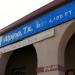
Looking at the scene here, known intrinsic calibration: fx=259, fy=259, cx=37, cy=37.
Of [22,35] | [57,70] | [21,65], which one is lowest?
[57,70]

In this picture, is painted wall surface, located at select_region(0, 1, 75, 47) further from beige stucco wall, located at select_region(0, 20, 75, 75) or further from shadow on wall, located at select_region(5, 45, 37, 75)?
shadow on wall, located at select_region(5, 45, 37, 75)

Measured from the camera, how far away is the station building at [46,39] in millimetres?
8461

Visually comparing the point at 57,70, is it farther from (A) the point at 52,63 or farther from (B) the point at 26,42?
(B) the point at 26,42

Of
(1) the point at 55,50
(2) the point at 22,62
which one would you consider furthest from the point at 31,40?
(2) the point at 22,62

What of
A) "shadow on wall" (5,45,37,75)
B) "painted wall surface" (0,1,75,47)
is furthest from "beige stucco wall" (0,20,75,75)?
"shadow on wall" (5,45,37,75)

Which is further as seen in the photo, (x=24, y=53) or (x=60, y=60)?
(x=24, y=53)

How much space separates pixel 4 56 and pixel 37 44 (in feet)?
8.13

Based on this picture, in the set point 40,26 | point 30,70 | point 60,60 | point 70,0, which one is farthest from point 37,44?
point 30,70

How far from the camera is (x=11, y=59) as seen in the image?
1230 cm

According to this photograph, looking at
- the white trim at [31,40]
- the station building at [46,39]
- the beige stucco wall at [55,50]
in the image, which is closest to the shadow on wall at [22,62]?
the station building at [46,39]

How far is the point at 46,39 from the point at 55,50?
2.07 ft

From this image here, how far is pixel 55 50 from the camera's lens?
335 inches

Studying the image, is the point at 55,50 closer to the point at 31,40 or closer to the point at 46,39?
the point at 46,39

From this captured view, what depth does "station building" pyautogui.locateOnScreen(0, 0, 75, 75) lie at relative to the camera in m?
8.46
